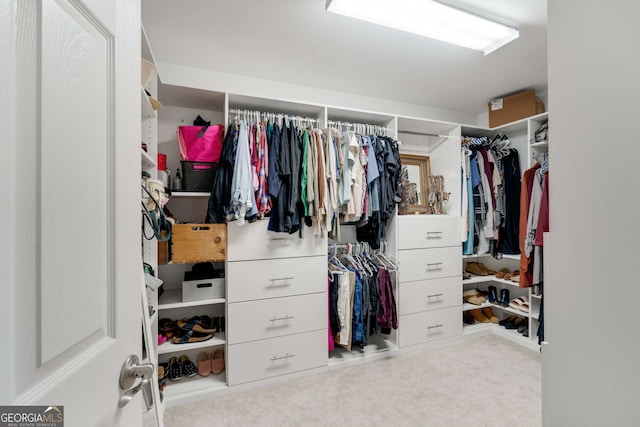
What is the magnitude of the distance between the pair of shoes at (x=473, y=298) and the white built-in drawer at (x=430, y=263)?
532mm

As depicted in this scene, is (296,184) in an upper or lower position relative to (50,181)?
upper

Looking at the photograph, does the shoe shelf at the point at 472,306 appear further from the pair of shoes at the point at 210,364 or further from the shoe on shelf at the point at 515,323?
the pair of shoes at the point at 210,364

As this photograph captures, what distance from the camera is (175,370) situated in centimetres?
204

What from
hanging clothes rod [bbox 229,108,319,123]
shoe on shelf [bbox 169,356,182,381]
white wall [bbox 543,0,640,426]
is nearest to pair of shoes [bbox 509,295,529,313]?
white wall [bbox 543,0,640,426]

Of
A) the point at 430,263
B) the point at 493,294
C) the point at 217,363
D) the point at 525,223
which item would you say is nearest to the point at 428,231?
the point at 430,263

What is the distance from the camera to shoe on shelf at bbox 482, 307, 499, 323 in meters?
3.06

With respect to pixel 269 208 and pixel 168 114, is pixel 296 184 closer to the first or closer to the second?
pixel 269 208

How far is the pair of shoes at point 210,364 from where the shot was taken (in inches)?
81.4

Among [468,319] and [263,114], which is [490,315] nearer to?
[468,319]

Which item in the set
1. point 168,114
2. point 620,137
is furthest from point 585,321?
point 168,114

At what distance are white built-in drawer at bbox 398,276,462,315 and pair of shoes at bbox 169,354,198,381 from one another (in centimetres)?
178

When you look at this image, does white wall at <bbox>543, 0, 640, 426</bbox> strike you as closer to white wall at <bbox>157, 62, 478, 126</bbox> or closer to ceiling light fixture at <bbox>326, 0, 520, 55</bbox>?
ceiling light fixture at <bbox>326, 0, 520, 55</bbox>

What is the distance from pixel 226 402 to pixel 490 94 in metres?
3.68

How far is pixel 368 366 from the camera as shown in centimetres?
230
